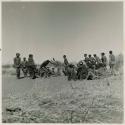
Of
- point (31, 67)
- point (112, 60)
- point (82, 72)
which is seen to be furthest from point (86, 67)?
point (31, 67)

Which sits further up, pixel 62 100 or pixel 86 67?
pixel 86 67

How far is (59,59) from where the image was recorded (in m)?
2.12

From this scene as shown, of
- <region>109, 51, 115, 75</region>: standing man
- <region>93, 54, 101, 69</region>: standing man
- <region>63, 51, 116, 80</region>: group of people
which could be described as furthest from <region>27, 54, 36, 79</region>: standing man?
<region>109, 51, 115, 75</region>: standing man

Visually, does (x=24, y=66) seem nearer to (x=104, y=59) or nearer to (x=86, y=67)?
(x=86, y=67)

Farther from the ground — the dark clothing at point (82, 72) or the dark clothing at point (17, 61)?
the dark clothing at point (17, 61)

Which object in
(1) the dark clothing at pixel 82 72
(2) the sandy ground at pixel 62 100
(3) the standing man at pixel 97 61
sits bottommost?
(2) the sandy ground at pixel 62 100

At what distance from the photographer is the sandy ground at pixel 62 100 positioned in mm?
2076

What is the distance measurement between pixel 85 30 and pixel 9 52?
0.55 meters

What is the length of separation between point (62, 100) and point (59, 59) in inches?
11.2

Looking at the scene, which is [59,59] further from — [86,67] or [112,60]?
[112,60]

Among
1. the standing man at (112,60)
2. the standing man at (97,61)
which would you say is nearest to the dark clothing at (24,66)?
the standing man at (97,61)

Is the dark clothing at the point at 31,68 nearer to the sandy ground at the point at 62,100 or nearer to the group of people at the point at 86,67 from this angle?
the sandy ground at the point at 62,100

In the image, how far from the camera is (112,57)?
2.09m

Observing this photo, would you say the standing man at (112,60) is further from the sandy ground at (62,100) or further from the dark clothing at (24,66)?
the dark clothing at (24,66)
